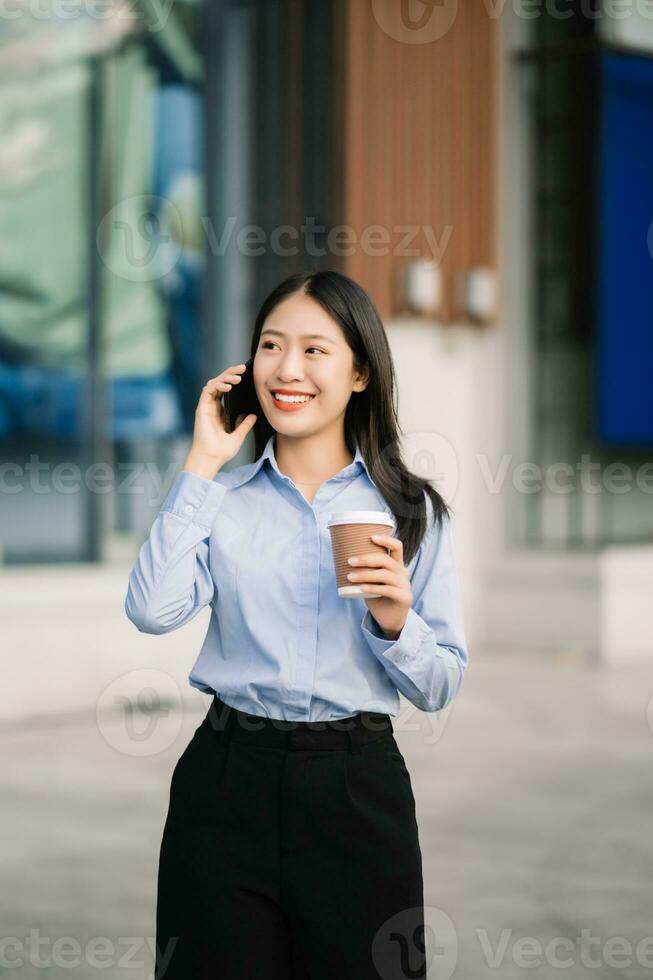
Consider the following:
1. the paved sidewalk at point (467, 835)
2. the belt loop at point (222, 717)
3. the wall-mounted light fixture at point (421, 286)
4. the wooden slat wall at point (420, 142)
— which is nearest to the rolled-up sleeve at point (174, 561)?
the belt loop at point (222, 717)

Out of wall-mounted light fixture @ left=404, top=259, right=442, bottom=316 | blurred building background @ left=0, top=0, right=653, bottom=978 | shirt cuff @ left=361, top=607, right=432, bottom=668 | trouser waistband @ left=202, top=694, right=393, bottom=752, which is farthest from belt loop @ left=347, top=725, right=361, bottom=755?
wall-mounted light fixture @ left=404, top=259, right=442, bottom=316

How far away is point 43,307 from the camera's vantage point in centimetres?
651

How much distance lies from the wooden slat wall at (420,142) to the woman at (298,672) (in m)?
5.57

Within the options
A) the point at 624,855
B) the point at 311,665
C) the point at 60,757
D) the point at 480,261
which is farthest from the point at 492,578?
the point at 311,665

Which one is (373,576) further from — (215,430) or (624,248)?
(624,248)

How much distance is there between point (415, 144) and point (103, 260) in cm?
205

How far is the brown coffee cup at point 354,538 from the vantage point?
1586mm

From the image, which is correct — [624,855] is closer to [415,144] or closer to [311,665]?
[311,665]

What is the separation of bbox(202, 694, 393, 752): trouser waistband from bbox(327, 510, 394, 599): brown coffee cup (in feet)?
0.64

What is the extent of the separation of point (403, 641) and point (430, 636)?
5 cm

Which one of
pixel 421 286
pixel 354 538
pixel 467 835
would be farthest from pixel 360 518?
pixel 421 286

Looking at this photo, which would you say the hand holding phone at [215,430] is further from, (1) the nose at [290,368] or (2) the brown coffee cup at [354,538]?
(2) the brown coffee cup at [354,538]

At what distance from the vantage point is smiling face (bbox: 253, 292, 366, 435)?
1.78m

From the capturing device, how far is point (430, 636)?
1.68 m
